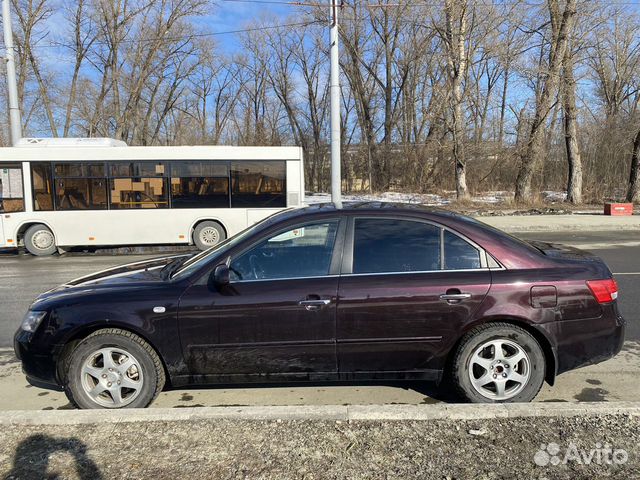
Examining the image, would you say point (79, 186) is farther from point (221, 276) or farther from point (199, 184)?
point (221, 276)

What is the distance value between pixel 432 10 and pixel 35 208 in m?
20.4

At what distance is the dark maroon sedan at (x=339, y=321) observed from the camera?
349 cm

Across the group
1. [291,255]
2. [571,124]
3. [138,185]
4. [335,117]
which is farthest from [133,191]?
[571,124]

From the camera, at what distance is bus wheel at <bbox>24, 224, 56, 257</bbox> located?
12.4m

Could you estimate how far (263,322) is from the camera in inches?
137

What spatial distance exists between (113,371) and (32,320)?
0.74 m

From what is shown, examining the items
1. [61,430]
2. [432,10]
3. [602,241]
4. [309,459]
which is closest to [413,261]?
[309,459]

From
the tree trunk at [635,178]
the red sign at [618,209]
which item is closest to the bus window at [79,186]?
the red sign at [618,209]

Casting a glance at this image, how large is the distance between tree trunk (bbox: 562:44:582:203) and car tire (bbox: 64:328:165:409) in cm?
2410

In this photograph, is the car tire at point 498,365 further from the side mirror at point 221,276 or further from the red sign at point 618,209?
the red sign at point 618,209

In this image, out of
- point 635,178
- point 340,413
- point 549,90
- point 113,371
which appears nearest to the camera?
point 340,413

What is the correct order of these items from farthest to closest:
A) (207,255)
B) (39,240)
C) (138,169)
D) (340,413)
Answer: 1. (138,169)
2. (39,240)
3. (207,255)
4. (340,413)

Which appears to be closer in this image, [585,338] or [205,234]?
Answer: [585,338]
